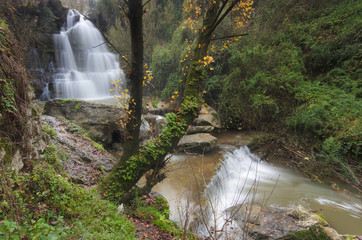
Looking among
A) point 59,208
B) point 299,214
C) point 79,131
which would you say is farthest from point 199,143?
point 59,208

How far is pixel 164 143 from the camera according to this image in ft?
10.9

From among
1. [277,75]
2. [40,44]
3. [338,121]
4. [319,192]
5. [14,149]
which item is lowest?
[319,192]

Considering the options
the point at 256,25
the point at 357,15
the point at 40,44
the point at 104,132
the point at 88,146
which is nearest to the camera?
the point at 88,146

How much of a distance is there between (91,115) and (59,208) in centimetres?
536

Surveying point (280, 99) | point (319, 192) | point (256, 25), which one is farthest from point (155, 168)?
point (256, 25)

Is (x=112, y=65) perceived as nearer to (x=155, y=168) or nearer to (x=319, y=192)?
(x=155, y=168)

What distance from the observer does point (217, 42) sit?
9.96m

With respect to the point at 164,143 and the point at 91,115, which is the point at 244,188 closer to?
the point at 164,143

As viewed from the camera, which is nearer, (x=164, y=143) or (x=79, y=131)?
(x=164, y=143)

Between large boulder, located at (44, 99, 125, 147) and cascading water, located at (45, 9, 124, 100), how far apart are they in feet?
20.4

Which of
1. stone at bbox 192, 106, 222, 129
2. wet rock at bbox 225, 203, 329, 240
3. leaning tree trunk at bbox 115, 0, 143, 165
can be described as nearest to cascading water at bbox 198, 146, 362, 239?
wet rock at bbox 225, 203, 329, 240

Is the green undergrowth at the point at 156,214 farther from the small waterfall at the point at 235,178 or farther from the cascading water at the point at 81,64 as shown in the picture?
the cascading water at the point at 81,64

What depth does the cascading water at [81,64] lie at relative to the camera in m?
13.0

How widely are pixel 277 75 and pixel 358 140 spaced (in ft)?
12.4
